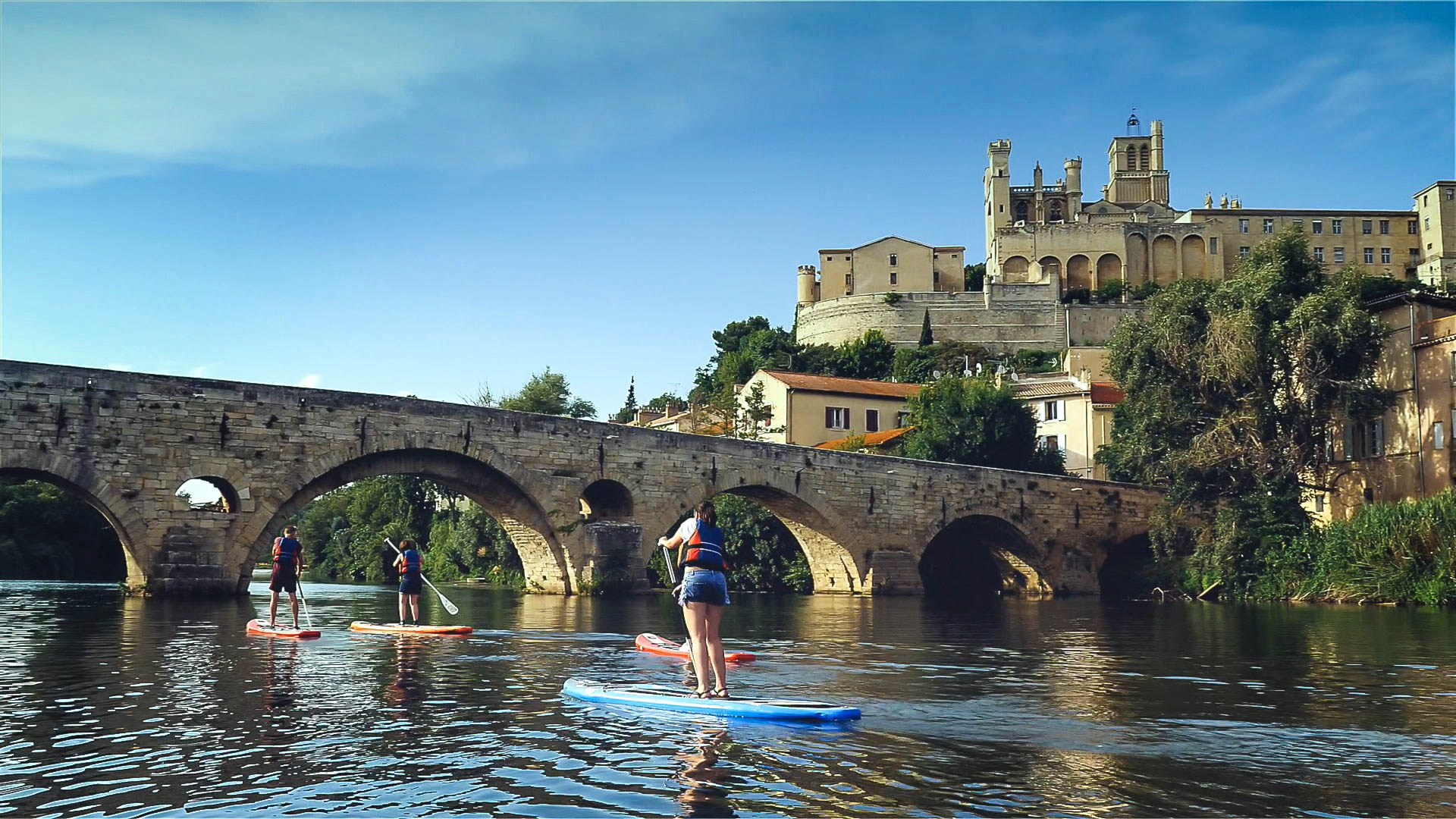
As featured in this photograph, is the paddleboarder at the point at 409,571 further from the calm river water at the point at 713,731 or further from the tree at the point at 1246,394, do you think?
the tree at the point at 1246,394

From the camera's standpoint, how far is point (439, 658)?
16188 millimetres

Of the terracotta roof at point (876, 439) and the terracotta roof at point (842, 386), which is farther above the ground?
the terracotta roof at point (842, 386)

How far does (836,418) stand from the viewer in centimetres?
6769

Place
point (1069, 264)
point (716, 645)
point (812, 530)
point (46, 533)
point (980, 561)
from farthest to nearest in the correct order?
point (1069, 264)
point (980, 561)
point (46, 533)
point (812, 530)
point (716, 645)

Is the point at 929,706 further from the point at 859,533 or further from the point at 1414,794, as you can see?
the point at 859,533

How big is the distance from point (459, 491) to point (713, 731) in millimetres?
27815

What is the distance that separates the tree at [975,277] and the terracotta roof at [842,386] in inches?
1549

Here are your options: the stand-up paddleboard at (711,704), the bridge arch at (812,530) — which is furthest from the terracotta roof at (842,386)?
the stand-up paddleboard at (711,704)

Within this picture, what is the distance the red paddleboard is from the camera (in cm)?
1880

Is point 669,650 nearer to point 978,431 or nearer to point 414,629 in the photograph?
point 414,629

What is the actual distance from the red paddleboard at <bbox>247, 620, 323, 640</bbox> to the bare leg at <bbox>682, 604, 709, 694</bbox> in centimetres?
973

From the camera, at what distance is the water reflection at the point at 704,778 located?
283 inches

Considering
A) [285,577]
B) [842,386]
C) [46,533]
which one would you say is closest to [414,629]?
[285,577]

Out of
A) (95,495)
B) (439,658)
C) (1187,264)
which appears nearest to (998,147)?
(1187,264)
